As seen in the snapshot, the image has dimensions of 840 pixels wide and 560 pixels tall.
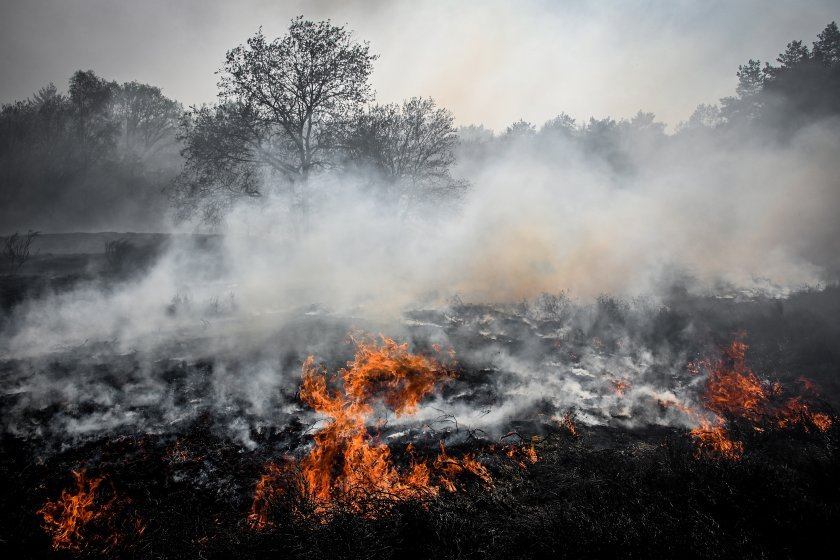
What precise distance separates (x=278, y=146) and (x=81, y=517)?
1495 cm

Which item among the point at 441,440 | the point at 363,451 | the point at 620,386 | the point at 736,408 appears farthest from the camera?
the point at 620,386

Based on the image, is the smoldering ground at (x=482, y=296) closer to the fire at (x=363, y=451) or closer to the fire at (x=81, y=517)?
the fire at (x=363, y=451)

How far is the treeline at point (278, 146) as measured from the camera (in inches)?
597

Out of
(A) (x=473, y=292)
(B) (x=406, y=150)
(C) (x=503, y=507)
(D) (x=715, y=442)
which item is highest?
(B) (x=406, y=150)

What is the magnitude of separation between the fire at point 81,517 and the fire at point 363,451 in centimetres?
168

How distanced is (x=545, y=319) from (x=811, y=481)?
6.25 metres

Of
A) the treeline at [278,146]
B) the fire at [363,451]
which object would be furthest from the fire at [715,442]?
the treeline at [278,146]

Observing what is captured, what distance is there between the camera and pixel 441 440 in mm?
6355

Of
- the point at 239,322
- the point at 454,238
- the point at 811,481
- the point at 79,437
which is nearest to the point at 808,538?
the point at 811,481

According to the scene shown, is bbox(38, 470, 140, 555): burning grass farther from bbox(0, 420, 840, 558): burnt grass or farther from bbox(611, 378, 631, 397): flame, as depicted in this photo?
bbox(611, 378, 631, 397): flame

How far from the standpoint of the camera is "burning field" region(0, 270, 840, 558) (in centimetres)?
393

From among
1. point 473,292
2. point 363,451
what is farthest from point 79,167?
point 363,451

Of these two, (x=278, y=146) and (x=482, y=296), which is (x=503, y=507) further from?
(x=278, y=146)

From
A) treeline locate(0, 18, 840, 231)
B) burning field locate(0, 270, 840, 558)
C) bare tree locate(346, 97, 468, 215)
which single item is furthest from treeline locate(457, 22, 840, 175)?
burning field locate(0, 270, 840, 558)
